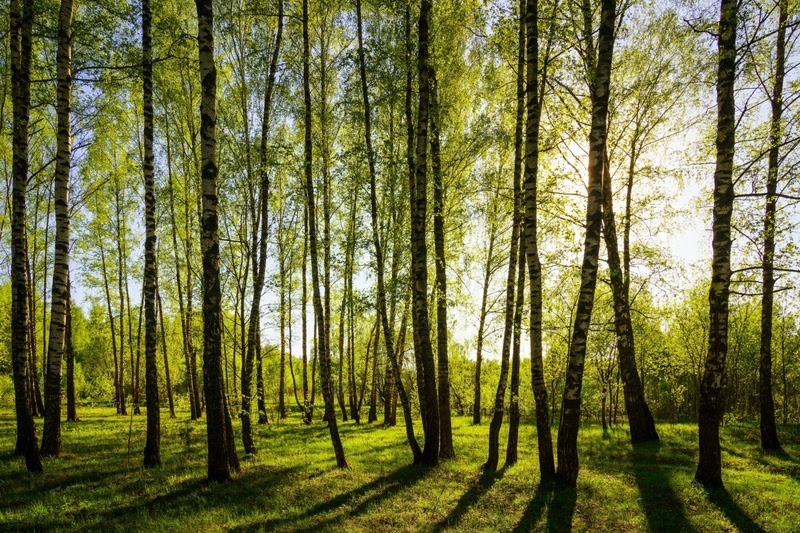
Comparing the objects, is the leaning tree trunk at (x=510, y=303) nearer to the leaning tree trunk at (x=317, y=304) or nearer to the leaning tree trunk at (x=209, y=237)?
the leaning tree trunk at (x=317, y=304)

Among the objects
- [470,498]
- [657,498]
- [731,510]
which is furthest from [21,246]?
[731,510]

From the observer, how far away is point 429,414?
36.2 ft

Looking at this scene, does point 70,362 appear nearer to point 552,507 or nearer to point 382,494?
point 382,494

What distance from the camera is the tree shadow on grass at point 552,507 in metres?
6.88

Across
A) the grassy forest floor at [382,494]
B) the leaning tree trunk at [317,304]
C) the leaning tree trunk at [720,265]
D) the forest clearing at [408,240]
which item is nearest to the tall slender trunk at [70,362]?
the forest clearing at [408,240]

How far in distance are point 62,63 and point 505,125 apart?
11941mm

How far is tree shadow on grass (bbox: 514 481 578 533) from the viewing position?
22.6 feet

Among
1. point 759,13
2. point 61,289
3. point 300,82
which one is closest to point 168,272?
point 300,82

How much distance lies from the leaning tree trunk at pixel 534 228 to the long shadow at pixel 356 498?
301cm

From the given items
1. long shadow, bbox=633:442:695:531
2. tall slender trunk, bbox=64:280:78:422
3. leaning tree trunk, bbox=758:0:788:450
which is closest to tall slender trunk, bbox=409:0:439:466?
long shadow, bbox=633:442:695:531

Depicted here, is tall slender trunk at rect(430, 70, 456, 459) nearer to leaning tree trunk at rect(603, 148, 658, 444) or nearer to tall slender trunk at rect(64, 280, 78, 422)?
leaning tree trunk at rect(603, 148, 658, 444)

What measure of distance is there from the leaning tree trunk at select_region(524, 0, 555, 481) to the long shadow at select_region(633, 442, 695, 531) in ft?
6.38

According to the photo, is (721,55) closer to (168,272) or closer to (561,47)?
(561,47)

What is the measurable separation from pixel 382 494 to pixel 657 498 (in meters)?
5.46
